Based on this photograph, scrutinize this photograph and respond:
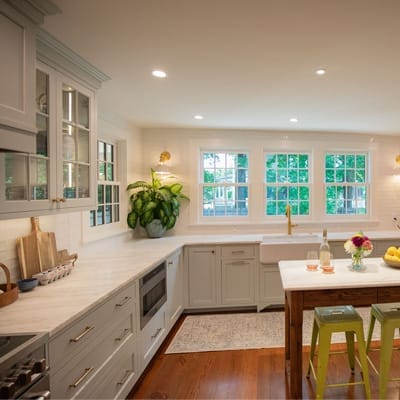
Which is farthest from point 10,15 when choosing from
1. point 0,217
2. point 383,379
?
point 383,379

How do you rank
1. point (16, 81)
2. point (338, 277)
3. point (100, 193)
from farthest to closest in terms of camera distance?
point (100, 193) < point (338, 277) < point (16, 81)

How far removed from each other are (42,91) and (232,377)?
2.51 m

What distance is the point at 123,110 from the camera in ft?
10.5

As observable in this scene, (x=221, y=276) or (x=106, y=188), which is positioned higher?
(x=106, y=188)

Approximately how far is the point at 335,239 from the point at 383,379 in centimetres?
199

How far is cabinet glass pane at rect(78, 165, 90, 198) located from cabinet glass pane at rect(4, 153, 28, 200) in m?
0.51

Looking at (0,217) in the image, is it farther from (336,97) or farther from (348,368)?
(336,97)

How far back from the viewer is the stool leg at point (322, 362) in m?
1.82

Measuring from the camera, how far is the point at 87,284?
1864 millimetres

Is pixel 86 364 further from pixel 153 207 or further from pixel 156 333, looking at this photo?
pixel 153 207

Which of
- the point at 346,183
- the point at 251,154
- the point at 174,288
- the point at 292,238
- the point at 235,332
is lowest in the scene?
the point at 235,332

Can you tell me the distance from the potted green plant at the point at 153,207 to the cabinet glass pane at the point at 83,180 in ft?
5.11

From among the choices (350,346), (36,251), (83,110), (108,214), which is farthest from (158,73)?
(350,346)

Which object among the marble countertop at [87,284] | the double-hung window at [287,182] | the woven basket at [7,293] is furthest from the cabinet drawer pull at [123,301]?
the double-hung window at [287,182]
